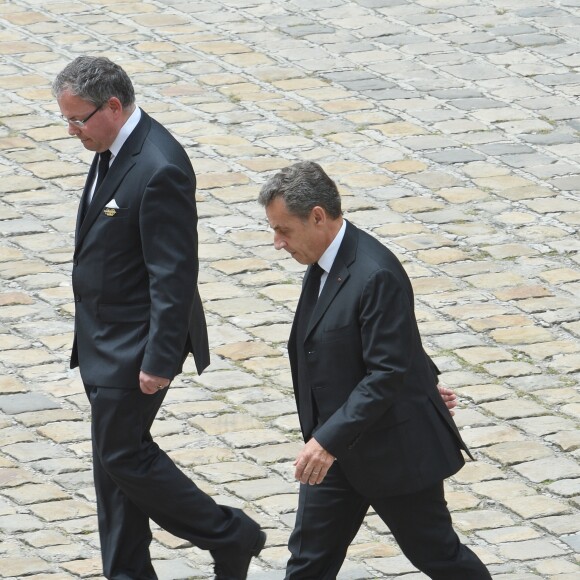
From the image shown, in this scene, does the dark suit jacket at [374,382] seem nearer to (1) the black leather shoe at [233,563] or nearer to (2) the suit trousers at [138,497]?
(2) the suit trousers at [138,497]

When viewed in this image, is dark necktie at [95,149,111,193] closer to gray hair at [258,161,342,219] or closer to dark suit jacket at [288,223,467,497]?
gray hair at [258,161,342,219]

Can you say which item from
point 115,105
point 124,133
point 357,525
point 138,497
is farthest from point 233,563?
point 115,105

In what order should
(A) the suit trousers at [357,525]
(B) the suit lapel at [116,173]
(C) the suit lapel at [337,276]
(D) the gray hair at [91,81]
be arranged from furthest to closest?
(B) the suit lapel at [116,173] → (D) the gray hair at [91,81] → (A) the suit trousers at [357,525] → (C) the suit lapel at [337,276]

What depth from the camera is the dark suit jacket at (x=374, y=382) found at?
4812 millimetres

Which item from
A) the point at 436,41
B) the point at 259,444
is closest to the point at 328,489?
the point at 259,444

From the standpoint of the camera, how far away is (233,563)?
5734 millimetres

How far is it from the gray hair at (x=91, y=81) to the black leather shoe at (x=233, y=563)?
1.73m

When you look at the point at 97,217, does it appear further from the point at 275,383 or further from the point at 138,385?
the point at 275,383

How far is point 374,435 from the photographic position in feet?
16.4

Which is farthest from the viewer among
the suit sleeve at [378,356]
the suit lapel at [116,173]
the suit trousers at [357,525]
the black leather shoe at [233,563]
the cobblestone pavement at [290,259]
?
the cobblestone pavement at [290,259]

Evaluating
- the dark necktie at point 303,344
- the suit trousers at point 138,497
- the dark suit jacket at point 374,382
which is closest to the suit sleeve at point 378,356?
the dark suit jacket at point 374,382

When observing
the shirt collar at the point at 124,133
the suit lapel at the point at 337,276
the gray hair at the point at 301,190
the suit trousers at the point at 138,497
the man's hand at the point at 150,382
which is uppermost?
the gray hair at the point at 301,190

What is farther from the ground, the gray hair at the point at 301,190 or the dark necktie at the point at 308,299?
the gray hair at the point at 301,190

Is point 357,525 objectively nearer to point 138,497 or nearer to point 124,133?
point 138,497
